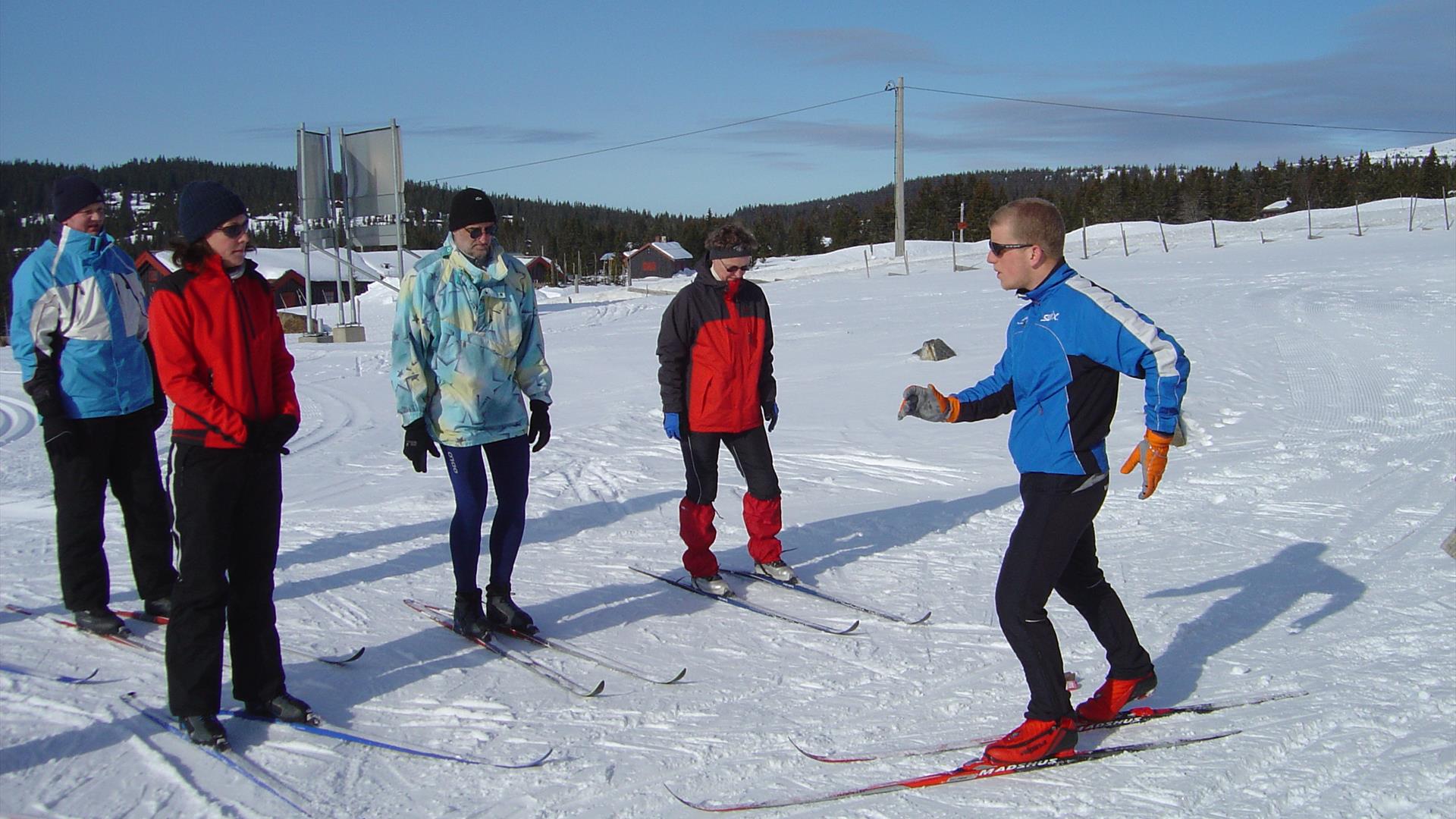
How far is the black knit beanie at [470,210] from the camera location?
3.93 meters

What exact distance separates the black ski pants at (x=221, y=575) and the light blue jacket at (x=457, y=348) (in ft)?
2.44

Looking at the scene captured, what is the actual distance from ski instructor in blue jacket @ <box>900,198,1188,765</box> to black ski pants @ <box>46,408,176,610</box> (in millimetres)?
3394

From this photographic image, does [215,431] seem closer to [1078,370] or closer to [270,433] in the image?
[270,433]

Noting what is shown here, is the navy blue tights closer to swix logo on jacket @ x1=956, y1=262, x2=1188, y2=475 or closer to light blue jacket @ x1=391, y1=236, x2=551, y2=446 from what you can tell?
light blue jacket @ x1=391, y1=236, x2=551, y2=446

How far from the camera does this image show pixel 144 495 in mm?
4262

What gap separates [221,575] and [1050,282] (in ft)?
8.75

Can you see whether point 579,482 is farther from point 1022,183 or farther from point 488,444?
point 1022,183

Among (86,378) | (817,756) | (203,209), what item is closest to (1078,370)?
(817,756)

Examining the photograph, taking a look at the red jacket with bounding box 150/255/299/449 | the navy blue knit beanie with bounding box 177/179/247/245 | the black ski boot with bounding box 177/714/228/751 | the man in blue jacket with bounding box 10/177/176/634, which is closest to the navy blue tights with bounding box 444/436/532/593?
the red jacket with bounding box 150/255/299/449

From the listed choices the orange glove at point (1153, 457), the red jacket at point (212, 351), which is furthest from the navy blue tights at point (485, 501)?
the orange glove at point (1153, 457)

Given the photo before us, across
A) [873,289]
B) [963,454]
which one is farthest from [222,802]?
[873,289]

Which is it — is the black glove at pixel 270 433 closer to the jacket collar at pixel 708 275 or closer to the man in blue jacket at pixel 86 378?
the man in blue jacket at pixel 86 378

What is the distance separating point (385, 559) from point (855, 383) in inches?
269

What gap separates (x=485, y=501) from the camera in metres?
3.99
